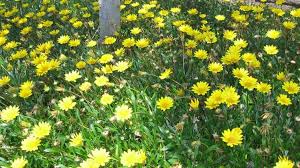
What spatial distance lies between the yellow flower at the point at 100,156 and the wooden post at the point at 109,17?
1933mm

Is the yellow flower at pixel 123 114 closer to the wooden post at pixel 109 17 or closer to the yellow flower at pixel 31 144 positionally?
the yellow flower at pixel 31 144

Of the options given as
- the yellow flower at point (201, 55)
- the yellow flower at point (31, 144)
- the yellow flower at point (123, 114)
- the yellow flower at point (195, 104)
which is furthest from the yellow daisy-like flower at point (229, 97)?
the yellow flower at point (31, 144)

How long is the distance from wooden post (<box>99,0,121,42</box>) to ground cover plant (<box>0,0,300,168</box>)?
4.8 inches

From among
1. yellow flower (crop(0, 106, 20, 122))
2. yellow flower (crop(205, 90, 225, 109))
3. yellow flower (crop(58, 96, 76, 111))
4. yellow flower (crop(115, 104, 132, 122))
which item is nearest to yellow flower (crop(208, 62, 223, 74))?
yellow flower (crop(205, 90, 225, 109))

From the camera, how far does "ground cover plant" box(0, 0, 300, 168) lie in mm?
2533

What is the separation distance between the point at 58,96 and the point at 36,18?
Result: 6.37ft

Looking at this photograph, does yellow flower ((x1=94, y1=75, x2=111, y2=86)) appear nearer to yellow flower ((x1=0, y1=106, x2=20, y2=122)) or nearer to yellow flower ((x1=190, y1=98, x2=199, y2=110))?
yellow flower ((x1=0, y1=106, x2=20, y2=122))

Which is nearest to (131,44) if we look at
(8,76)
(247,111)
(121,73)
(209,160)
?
(121,73)

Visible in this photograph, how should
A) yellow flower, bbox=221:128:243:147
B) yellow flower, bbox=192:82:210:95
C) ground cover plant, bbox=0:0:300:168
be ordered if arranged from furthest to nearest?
yellow flower, bbox=192:82:210:95 < ground cover plant, bbox=0:0:300:168 < yellow flower, bbox=221:128:243:147

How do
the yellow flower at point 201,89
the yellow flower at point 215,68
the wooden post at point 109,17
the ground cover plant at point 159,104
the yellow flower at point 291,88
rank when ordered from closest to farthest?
the ground cover plant at point 159,104, the yellow flower at point 291,88, the yellow flower at point 201,89, the yellow flower at point 215,68, the wooden post at point 109,17

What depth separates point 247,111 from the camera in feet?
9.18

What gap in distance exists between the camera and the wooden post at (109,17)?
4.19 meters

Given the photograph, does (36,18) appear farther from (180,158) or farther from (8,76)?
(180,158)

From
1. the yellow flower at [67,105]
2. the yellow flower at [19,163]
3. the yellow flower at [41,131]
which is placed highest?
the yellow flower at [67,105]
